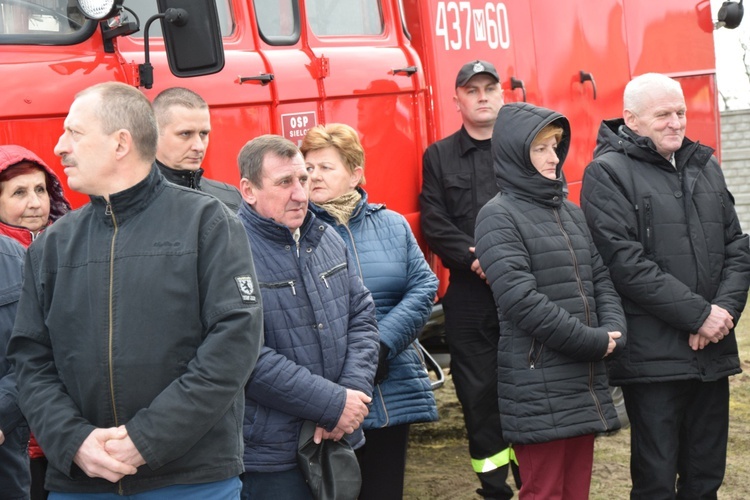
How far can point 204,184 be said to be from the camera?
4.06 metres

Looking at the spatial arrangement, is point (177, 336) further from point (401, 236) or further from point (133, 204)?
point (401, 236)

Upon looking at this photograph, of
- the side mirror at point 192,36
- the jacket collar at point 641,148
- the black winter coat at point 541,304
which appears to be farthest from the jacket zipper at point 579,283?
the side mirror at point 192,36

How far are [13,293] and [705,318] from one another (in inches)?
102

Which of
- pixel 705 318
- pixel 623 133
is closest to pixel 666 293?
pixel 705 318

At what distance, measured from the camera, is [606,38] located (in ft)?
21.7

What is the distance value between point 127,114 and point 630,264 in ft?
7.55

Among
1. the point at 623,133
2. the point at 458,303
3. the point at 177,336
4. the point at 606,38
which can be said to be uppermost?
the point at 606,38

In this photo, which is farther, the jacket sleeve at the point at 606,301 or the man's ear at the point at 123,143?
the jacket sleeve at the point at 606,301

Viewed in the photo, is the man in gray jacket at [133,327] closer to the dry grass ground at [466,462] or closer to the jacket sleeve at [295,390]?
the jacket sleeve at [295,390]

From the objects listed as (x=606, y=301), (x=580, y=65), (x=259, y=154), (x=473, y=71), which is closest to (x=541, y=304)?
(x=606, y=301)

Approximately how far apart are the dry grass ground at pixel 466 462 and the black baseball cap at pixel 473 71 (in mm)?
2075

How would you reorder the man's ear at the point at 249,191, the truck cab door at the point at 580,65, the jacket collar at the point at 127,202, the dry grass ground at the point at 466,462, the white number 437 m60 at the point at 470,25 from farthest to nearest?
1. the truck cab door at the point at 580,65
2. the dry grass ground at the point at 466,462
3. the white number 437 m60 at the point at 470,25
4. the man's ear at the point at 249,191
5. the jacket collar at the point at 127,202

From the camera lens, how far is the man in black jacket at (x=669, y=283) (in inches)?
174

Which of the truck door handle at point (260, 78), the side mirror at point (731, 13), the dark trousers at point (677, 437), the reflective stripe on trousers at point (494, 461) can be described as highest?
the side mirror at point (731, 13)
